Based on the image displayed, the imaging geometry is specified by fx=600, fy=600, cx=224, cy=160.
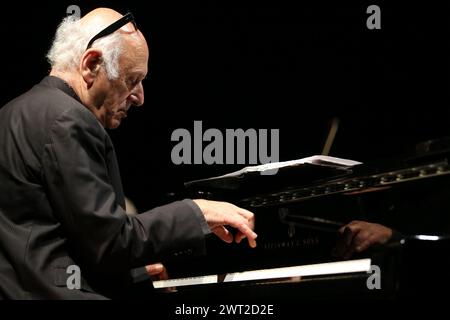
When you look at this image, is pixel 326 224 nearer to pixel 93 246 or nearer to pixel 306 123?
pixel 93 246

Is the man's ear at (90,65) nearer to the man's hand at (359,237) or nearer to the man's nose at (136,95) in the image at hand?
Result: the man's nose at (136,95)

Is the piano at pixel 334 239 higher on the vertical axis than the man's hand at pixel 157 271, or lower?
higher

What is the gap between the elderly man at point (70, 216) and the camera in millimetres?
1528

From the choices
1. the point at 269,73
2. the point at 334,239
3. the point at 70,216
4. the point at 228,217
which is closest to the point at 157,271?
the point at 228,217

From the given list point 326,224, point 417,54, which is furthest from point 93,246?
point 417,54

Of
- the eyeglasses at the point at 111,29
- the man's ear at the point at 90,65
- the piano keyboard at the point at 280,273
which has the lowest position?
the piano keyboard at the point at 280,273

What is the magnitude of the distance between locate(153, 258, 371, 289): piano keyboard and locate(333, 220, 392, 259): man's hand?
30 mm

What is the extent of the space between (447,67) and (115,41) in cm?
156

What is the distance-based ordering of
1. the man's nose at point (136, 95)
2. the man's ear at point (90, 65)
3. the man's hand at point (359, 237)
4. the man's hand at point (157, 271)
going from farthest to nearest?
the man's hand at point (157, 271)
the man's nose at point (136, 95)
the man's ear at point (90, 65)
the man's hand at point (359, 237)

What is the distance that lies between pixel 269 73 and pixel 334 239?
1.83 m

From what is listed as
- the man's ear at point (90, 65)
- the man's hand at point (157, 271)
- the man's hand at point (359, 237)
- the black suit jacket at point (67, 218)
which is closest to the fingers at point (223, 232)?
the black suit jacket at point (67, 218)

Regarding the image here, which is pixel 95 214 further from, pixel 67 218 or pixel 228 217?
pixel 228 217

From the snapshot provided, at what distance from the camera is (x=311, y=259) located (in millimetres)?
1630

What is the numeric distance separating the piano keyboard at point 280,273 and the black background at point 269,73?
0.67 meters
